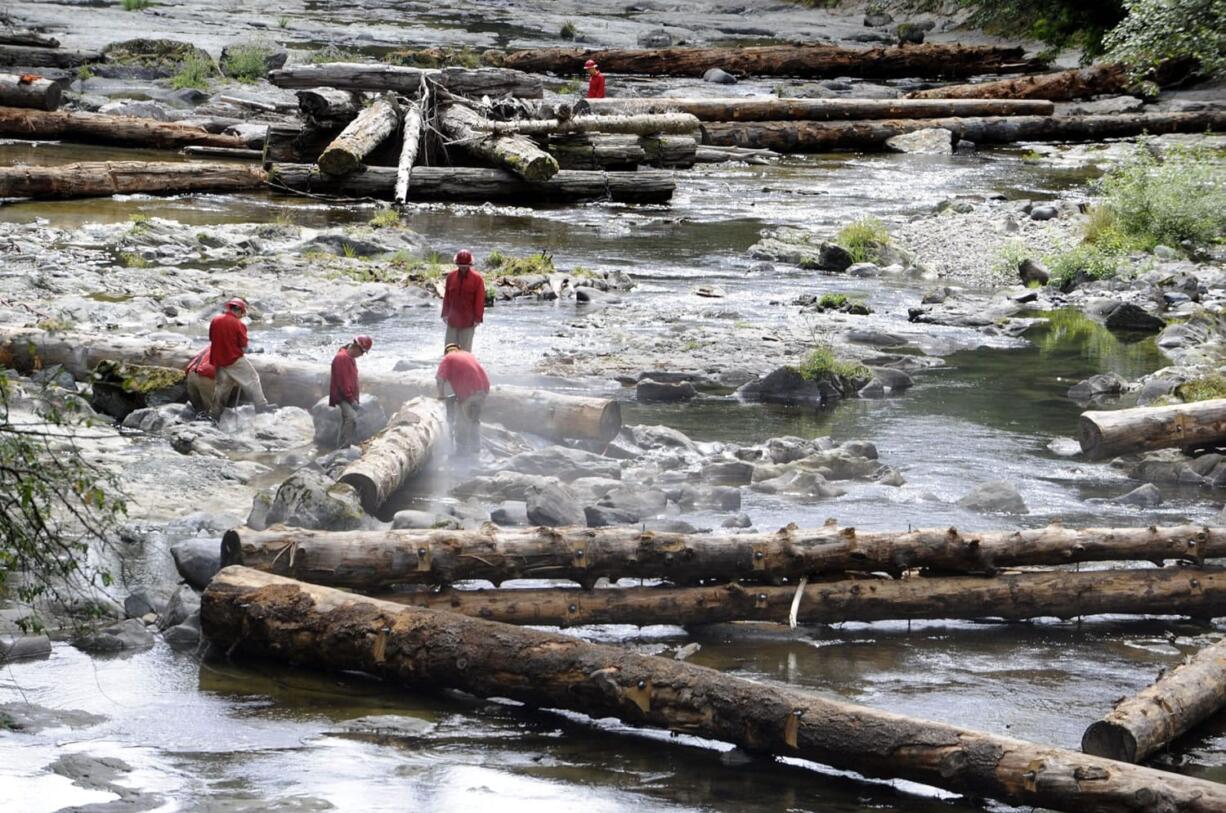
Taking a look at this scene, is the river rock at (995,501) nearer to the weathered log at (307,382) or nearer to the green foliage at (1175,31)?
the weathered log at (307,382)

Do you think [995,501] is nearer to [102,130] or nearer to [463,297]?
[463,297]

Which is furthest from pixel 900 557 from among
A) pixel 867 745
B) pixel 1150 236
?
pixel 1150 236

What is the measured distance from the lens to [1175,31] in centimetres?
2520

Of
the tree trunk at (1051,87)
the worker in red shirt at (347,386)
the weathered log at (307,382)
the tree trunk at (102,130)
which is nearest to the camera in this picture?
the worker in red shirt at (347,386)

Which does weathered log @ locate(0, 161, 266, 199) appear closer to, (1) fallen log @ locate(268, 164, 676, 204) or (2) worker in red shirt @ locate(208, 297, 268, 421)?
(1) fallen log @ locate(268, 164, 676, 204)

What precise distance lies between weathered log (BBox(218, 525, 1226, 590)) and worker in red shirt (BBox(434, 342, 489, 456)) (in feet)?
11.5

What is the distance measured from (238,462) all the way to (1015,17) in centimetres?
3927

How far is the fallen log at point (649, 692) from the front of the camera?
7.28 metres

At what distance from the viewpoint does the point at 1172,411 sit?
13.5 metres

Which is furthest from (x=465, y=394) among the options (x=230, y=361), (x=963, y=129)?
(x=963, y=129)

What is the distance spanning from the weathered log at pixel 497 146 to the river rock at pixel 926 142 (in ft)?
34.0

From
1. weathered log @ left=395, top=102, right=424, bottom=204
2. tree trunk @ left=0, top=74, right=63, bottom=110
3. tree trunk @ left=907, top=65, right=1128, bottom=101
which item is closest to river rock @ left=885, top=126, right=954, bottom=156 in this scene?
tree trunk @ left=907, top=65, right=1128, bottom=101

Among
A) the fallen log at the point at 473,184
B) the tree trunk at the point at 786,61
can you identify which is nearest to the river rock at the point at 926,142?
the tree trunk at the point at 786,61

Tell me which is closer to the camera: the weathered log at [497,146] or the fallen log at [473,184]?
the weathered log at [497,146]
